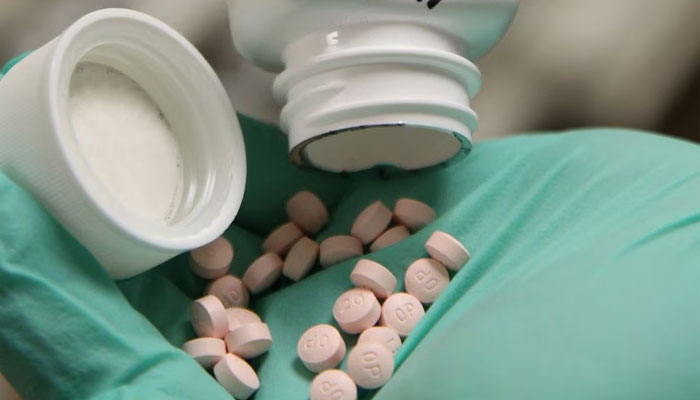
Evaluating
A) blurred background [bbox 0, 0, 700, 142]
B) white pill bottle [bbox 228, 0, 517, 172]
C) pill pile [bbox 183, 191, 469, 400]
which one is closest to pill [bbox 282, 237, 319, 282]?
pill pile [bbox 183, 191, 469, 400]

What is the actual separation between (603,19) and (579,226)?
1.60ft

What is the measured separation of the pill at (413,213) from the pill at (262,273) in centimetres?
12

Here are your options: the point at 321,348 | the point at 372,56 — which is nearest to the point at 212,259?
the point at 321,348

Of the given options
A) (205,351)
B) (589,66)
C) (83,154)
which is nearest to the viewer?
(83,154)

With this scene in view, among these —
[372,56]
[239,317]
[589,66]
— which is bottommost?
[239,317]

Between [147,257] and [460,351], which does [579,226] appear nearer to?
[460,351]

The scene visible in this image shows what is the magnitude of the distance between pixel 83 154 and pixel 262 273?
0.76 ft

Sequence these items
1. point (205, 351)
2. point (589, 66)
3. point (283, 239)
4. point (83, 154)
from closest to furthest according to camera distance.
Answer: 1. point (83, 154)
2. point (205, 351)
3. point (283, 239)
4. point (589, 66)

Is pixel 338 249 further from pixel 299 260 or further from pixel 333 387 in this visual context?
pixel 333 387

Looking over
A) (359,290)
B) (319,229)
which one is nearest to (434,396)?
(359,290)

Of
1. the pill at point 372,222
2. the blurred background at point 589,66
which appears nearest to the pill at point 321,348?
the pill at point 372,222

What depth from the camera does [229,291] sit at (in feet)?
2.40

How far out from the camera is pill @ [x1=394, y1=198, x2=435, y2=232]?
75 centimetres

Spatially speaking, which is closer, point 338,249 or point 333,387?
point 333,387
